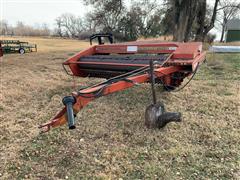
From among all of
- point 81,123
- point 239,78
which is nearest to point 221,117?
point 81,123

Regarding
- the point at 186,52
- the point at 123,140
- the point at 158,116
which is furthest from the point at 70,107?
the point at 186,52

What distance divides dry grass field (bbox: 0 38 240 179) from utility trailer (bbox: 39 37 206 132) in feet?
1.00

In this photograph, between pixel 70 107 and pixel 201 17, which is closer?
pixel 70 107

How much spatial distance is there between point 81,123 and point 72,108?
1.32 metres

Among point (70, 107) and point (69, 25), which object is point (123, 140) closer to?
point (70, 107)

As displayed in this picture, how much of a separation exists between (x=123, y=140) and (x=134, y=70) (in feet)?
3.70

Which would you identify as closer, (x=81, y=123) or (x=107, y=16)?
(x=81, y=123)

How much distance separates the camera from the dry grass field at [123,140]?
2465 millimetres

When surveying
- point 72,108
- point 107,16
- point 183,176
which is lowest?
point 183,176

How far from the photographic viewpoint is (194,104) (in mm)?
4320

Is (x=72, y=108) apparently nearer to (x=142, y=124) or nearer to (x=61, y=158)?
(x=61, y=158)

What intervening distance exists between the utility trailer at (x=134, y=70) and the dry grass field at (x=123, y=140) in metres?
0.31

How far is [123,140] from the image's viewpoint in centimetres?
305

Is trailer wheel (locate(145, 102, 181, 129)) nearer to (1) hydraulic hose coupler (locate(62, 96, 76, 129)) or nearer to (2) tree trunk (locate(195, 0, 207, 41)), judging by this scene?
(1) hydraulic hose coupler (locate(62, 96, 76, 129))
